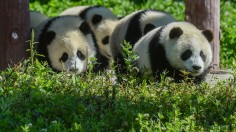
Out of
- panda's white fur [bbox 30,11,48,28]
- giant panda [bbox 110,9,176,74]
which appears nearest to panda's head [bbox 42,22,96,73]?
giant panda [bbox 110,9,176,74]

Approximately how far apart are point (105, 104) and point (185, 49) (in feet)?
6.75

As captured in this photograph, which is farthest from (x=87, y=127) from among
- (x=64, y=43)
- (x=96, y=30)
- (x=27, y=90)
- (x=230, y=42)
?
(x=230, y=42)

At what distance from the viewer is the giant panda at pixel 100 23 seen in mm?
10773

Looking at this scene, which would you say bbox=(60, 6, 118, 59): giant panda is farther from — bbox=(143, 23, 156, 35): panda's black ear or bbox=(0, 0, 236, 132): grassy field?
bbox=(0, 0, 236, 132): grassy field

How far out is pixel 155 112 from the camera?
20.4 ft

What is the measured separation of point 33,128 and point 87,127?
444 millimetres

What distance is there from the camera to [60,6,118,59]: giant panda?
35.3 ft

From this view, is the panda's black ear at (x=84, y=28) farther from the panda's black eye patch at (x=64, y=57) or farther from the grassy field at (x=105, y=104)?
the grassy field at (x=105, y=104)

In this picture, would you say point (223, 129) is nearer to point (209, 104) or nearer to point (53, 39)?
point (209, 104)

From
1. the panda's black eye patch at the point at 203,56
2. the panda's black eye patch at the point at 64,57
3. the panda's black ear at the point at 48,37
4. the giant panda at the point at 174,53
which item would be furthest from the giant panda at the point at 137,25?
the panda's black eye patch at the point at 203,56

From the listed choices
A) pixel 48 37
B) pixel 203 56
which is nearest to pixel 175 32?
pixel 203 56

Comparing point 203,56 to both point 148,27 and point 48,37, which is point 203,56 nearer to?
point 148,27

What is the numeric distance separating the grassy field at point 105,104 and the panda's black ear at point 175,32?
1.06 meters

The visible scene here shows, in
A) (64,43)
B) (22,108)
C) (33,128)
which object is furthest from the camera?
(64,43)
